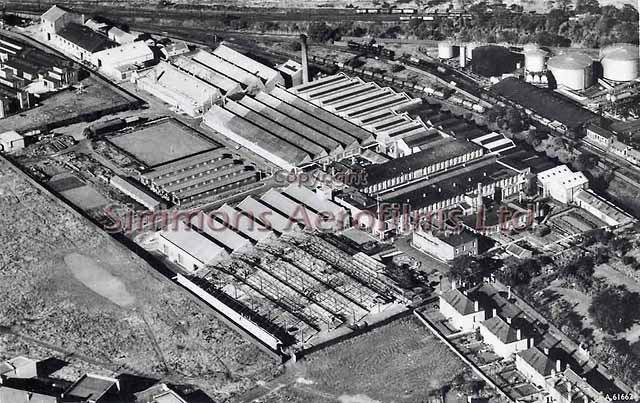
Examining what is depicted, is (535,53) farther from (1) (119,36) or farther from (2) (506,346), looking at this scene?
(2) (506,346)

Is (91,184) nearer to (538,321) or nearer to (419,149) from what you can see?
(419,149)

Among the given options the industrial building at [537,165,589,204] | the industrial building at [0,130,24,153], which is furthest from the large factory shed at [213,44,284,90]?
the industrial building at [537,165,589,204]

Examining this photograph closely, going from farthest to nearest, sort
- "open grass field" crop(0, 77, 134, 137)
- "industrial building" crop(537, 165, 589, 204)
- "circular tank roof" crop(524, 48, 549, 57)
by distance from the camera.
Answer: "circular tank roof" crop(524, 48, 549, 57) → "open grass field" crop(0, 77, 134, 137) → "industrial building" crop(537, 165, 589, 204)

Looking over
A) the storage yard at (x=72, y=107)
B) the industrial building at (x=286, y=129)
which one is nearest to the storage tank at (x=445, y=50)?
the industrial building at (x=286, y=129)

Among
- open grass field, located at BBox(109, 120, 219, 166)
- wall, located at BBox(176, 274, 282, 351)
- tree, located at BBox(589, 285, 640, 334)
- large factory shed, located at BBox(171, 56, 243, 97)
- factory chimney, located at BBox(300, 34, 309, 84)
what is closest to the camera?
wall, located at BBox(176, 274, 282, 351)

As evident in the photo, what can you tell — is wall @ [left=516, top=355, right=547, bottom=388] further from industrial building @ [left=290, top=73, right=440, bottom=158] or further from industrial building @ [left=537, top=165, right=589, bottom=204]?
industrial building @ [left=290, top=73, right=440, bottom=158]

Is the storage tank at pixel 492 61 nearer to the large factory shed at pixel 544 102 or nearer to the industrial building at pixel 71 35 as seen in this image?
the large factory shed at pixel 544 102

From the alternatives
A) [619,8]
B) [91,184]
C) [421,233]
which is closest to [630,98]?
[619,8]
